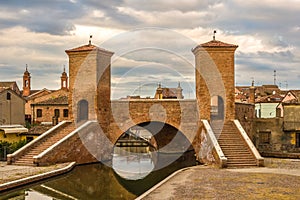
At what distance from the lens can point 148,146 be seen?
36.3 metres

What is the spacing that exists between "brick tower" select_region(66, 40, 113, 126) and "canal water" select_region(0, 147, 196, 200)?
11.5ft

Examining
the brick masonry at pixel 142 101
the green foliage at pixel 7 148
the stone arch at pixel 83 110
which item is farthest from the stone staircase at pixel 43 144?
the green foliage at pixel 7 148

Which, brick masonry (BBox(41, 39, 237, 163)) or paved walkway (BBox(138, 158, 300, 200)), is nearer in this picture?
paved walkway (BBox(138, 158, 300, 200))

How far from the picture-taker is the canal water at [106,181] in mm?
15352

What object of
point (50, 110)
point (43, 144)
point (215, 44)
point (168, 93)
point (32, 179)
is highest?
point (215, 44)

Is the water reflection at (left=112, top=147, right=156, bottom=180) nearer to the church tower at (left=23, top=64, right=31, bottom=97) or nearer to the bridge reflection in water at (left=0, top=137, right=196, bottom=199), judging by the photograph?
the bridge reflection in water at (left=0, top=137, right=196, bottom=199)

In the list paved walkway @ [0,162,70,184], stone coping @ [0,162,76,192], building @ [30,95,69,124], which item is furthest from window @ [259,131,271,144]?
building @ [30,95,69,124]

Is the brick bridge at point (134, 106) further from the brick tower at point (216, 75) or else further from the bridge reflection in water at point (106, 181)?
the bridge reflection in water at point (106, 181)

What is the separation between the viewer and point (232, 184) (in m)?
14.3

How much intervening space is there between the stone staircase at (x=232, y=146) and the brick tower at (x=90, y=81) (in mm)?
6899

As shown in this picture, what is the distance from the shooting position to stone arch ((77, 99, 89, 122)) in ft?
80.8

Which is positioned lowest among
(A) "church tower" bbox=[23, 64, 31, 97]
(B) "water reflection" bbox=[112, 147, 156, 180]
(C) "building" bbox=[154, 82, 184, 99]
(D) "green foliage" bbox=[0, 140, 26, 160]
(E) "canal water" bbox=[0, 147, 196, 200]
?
(B) "water reflection" bbox=[112, 147, 156, 180]

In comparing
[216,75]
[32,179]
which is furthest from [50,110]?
[32,179]

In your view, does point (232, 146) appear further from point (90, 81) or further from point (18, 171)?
point (18, 171)
